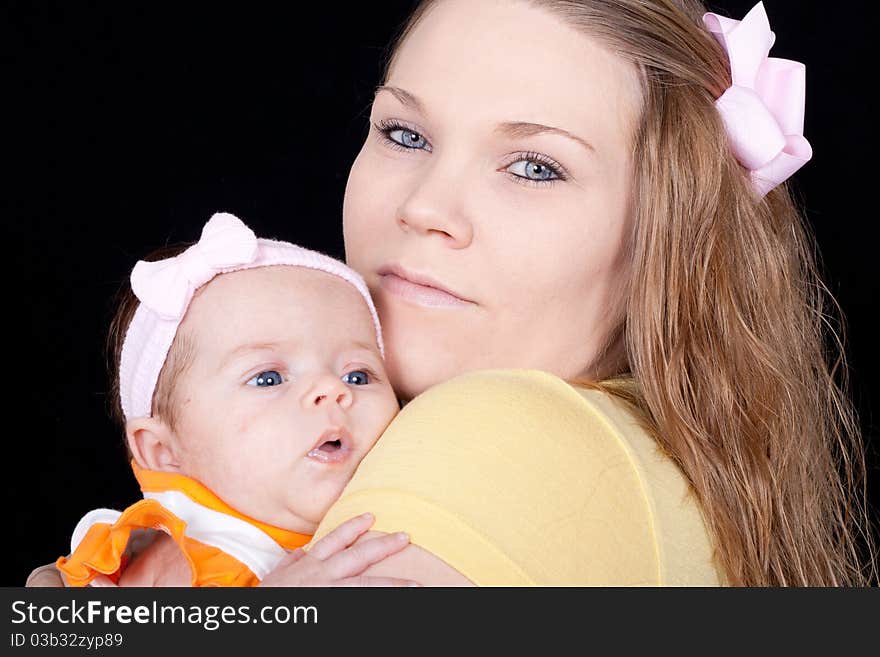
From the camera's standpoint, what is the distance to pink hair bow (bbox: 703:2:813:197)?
Answer: 2799 mm

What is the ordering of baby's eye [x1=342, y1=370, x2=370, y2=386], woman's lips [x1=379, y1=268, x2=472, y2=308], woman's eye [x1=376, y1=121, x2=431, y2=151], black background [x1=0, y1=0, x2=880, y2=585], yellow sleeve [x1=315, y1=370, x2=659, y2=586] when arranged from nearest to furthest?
yellow sleeve [x1=315, y1=370, x2=659, y2=586], baby's eye [x1=342, y1=370, x2=370, y2=386], woman's lips [x1=379, y1=268, x2=472, y2=308], woman's eye [x1=376, y1=121, x2=431, y2=151], black background [x1=0, y1=0, x2=880, y2=585]

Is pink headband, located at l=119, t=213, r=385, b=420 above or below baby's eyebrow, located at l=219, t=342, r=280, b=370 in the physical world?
above

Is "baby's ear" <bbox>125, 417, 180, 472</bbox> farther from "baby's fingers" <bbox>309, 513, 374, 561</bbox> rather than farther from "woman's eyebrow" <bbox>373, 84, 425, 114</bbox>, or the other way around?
"woman's eyebrow" <bbox>373, 84, 425, 114</bbox>

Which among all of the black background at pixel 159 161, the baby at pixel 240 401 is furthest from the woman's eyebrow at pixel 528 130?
the black background at pixel 159 161

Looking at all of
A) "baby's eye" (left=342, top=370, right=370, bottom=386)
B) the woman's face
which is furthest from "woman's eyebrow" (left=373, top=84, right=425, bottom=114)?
"baby's eye" (left=342, top=370, right=370, bottom=386)

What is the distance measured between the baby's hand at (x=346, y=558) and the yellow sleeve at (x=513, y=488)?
3 cm

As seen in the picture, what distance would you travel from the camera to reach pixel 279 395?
7.64ft

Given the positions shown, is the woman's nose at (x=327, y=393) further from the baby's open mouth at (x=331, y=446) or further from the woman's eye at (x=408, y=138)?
the woman's eye at (x=408, y=138)

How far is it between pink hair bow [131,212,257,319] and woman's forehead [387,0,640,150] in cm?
47

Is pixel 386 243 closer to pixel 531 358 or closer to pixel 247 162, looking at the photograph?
pixel 531 358

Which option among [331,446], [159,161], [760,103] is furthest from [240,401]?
[159,161]

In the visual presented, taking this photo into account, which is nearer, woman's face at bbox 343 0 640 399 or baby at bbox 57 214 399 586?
baby at bbox 57 214 399 586

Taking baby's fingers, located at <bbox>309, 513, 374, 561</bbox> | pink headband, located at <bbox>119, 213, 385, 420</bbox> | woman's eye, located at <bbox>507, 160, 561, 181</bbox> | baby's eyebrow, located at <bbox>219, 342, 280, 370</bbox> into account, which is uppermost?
woman's eye, located at <bbox>507, 160, 561, 181</bbox>

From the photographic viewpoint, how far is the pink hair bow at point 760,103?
2799 mm
